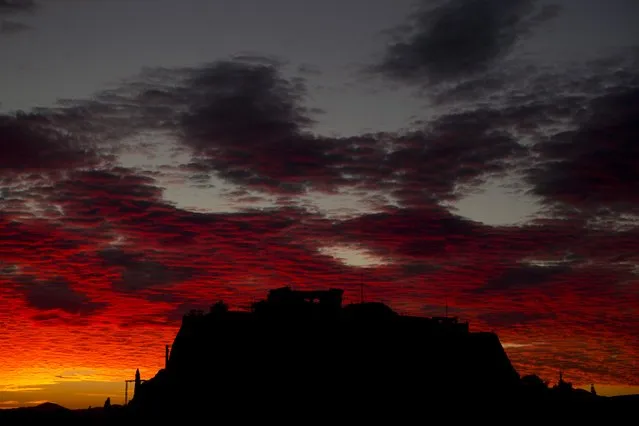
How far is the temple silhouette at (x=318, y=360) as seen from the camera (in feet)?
231

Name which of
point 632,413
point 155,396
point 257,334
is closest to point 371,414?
point 257,334

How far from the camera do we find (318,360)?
Result: 7238 centimetres

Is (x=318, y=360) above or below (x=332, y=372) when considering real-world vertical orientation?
above

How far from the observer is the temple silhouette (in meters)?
70.5

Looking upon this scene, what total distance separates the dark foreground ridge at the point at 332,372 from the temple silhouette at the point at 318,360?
95 mm

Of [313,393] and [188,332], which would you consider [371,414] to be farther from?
[188,332]

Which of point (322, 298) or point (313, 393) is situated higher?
point (322, 298)

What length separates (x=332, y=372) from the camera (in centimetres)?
7175

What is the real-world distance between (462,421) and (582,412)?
512 inches

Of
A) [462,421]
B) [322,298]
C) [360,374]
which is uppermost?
[322,298]

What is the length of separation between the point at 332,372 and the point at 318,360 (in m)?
1.72

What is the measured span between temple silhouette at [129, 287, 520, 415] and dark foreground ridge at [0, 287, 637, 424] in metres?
0.10

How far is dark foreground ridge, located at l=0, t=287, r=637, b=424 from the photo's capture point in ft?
229

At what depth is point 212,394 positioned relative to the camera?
70.6 metres
